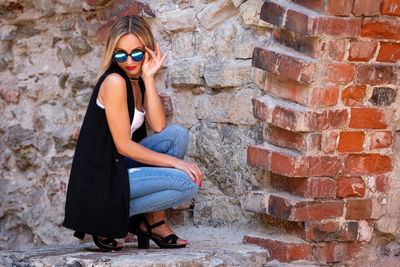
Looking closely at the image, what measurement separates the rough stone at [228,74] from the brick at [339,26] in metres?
0.51

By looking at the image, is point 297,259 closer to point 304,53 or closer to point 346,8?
point 304,53

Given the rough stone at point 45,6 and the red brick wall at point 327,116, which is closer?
the red brick wall at point 327,116

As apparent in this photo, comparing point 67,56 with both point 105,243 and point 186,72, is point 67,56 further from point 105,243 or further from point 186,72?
point 105,243

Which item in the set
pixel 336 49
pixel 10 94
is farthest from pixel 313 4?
pixel 10 94

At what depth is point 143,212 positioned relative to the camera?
3.11 metres

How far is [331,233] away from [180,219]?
0.97 metres

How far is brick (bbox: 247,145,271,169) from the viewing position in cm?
304

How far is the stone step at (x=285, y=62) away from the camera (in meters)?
2.85

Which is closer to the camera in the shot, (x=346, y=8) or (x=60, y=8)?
(x=346, y=8)

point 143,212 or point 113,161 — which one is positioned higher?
point 113,161

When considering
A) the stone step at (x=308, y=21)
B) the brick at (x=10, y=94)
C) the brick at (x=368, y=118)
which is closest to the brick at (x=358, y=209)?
the brick at (x=368, y=118)

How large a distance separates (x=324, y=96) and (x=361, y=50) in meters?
0.27

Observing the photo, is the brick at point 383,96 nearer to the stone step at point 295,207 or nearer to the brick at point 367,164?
the brick at point 367,164

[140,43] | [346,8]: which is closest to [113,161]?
[140,43]
